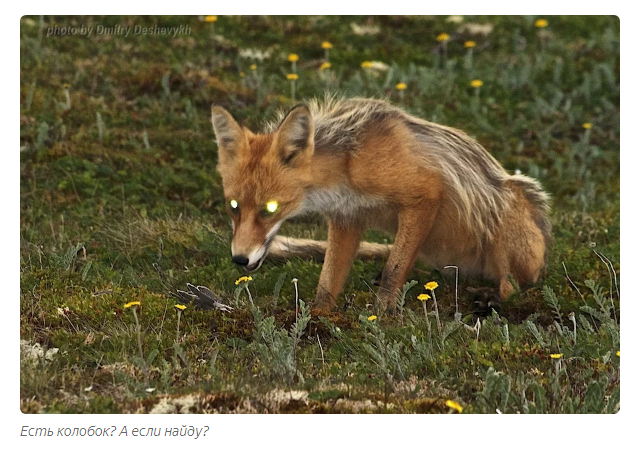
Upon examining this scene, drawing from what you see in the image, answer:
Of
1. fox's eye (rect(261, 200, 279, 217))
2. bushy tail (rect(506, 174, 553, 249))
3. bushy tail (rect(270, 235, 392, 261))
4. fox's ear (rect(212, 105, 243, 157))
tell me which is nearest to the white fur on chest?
fox's eye (rect(261, 200, 279, 217))

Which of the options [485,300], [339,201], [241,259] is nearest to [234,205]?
[241,259]

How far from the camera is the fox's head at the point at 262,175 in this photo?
24.1ft

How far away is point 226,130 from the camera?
25.4 feet

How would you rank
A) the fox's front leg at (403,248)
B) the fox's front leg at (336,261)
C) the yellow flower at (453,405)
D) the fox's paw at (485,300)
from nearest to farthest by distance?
1. the yellow flower at (453,405)
2. the fox's front leg at (403,248)
3. the fox's front leg at (336,261)
4. the fox's paw at (485,300)

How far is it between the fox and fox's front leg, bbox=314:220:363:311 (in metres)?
0.01

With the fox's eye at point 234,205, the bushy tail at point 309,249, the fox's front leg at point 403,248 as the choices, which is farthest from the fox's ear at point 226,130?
the bushy tail at point 309,249

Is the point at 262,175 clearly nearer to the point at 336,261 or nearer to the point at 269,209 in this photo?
the point at 269,209

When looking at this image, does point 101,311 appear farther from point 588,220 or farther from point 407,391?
point 588,220

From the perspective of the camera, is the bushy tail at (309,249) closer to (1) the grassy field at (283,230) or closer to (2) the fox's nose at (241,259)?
(1) the grassy field at (283,230)

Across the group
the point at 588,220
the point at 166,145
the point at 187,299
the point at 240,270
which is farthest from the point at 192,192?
the point at 588,220

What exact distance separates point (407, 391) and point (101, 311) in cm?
304

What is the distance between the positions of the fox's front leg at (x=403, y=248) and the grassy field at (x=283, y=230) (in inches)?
8.3

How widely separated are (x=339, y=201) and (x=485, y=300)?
2004 millimetres

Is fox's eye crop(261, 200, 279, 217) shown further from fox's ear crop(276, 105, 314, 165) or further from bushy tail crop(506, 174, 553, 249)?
bushy tail crop(506, 174, 553, 249)
